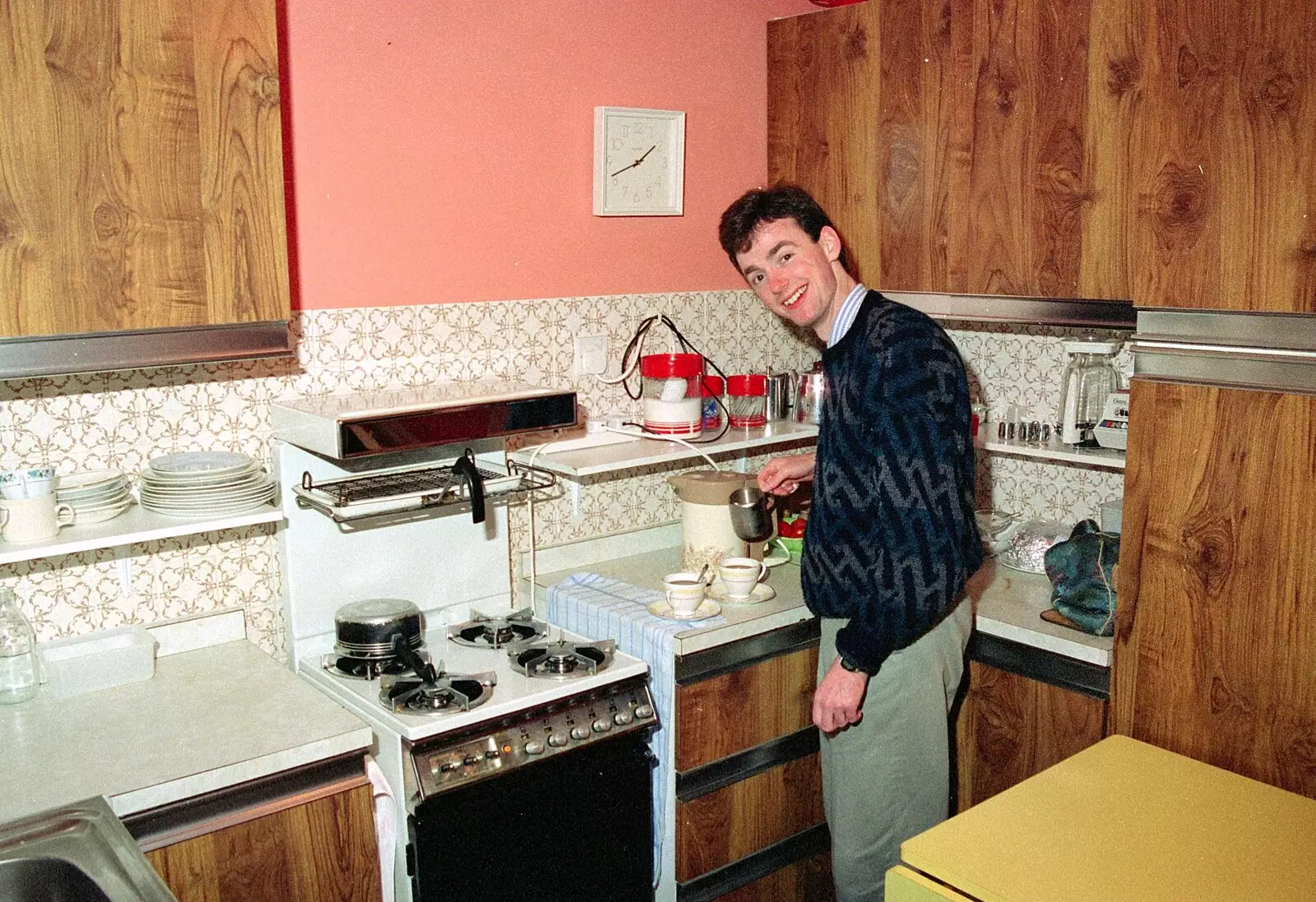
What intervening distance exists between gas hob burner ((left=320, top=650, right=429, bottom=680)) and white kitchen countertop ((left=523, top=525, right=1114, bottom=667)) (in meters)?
0.53

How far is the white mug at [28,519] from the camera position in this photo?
2.22m

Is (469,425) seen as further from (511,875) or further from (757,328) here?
(757,328)

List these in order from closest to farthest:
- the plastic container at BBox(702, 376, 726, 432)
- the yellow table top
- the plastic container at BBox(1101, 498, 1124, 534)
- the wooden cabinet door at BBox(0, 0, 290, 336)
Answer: the yellow table top, the wooden cabinet door at BBox(0, 0, 290, 336), the plastic container at BBox(1101, 498, 1124, 534), the plastic container at BBox(702, 376, 726, 432)

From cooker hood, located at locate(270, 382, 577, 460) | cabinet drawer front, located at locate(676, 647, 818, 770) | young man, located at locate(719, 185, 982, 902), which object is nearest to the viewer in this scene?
young man, located at locate(719, 185, 982, 902)

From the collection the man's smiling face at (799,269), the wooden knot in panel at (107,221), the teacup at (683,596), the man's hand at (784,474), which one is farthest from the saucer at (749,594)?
the wooden knot in panel at (107,221)

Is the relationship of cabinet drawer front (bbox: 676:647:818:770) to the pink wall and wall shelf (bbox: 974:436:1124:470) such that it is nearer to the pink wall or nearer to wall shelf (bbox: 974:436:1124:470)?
wall shelf (bbox: 974:436:1124:470)

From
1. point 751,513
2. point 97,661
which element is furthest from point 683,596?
point 97,661

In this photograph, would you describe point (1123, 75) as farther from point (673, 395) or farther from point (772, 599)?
Answer: point (772, 599)

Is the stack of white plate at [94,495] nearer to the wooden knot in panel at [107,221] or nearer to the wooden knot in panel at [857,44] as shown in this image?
the wooden knot in panel at [107,221]

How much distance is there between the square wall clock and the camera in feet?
10.3

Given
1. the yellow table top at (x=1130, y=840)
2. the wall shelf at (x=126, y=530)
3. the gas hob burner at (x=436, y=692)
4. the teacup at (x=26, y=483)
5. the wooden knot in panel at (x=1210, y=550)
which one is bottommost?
the yellow table top at (x=1130, y=840)

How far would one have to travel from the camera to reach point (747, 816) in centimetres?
288

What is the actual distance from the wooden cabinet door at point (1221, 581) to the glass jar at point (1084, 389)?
690mm

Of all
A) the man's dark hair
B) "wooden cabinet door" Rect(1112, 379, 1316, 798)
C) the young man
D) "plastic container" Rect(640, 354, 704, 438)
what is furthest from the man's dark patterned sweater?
"plastic container" Rect(640, 354, 704, 438)
